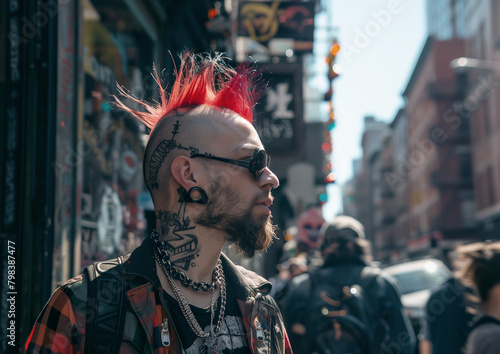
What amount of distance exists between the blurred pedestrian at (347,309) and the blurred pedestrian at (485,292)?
115 centimetres

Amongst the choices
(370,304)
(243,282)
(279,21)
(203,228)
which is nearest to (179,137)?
(203,228)

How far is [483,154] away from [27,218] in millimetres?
35988

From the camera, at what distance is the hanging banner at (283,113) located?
1048 cm

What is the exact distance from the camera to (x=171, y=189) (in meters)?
2.49

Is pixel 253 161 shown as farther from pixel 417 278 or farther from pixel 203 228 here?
pixel 417 278

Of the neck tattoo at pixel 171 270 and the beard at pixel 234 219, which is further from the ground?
the beard at pixel 234 219

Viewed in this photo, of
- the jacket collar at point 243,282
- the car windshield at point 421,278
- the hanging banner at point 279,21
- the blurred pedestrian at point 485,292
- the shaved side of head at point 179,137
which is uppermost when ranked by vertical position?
the hanging banner at point 279,21

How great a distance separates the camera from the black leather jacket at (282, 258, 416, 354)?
519cm

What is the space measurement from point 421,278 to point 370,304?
1060 cm

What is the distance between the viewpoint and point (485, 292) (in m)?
3.99

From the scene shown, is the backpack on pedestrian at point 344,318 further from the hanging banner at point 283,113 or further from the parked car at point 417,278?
the parked car at point 417,278

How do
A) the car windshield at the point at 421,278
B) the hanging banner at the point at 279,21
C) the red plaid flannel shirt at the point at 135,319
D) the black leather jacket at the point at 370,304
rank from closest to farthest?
the red plaid flannel shirt at the point at 135,319, the black leather jacket at the point at 370,304, the hanging banner at the point at 279,21, the car windshield at the point at 421,278

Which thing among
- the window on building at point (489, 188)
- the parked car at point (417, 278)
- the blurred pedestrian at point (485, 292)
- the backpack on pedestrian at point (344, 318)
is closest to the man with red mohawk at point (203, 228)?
the blurred pedestrian at point (485, 292)

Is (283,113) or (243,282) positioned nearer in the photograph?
(243,282)
